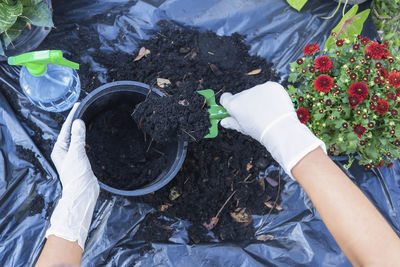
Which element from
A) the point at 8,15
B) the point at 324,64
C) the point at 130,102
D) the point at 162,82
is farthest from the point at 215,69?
the point at 8,15

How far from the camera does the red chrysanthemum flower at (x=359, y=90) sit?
3.57ft

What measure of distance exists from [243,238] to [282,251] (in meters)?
0.18

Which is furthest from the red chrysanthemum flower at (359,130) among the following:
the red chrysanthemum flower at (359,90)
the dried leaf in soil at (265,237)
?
the dried leaf in soil at (265,237)

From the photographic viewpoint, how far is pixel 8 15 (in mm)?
1309

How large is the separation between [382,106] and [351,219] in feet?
1.46

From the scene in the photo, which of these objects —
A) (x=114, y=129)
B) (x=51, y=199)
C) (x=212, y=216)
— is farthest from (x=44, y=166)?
(x=212, y=216)

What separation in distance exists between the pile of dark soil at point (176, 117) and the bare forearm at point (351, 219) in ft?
1.53

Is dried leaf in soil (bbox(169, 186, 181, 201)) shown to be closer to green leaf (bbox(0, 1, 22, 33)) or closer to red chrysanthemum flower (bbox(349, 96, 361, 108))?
red chrysanthemum flower (bbox(349, 96, 361, 108))

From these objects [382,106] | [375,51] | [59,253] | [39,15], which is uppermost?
[375,51]

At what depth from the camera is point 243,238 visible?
1.44m

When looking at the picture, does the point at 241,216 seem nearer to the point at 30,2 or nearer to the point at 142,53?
the point at 142,53

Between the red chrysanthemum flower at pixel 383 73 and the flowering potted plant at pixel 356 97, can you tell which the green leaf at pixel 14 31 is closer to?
the flowering potted plant at pixel 356 97

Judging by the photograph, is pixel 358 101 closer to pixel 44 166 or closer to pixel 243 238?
pixel 243 238

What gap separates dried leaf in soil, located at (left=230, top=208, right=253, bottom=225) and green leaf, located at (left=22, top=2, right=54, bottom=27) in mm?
1220
